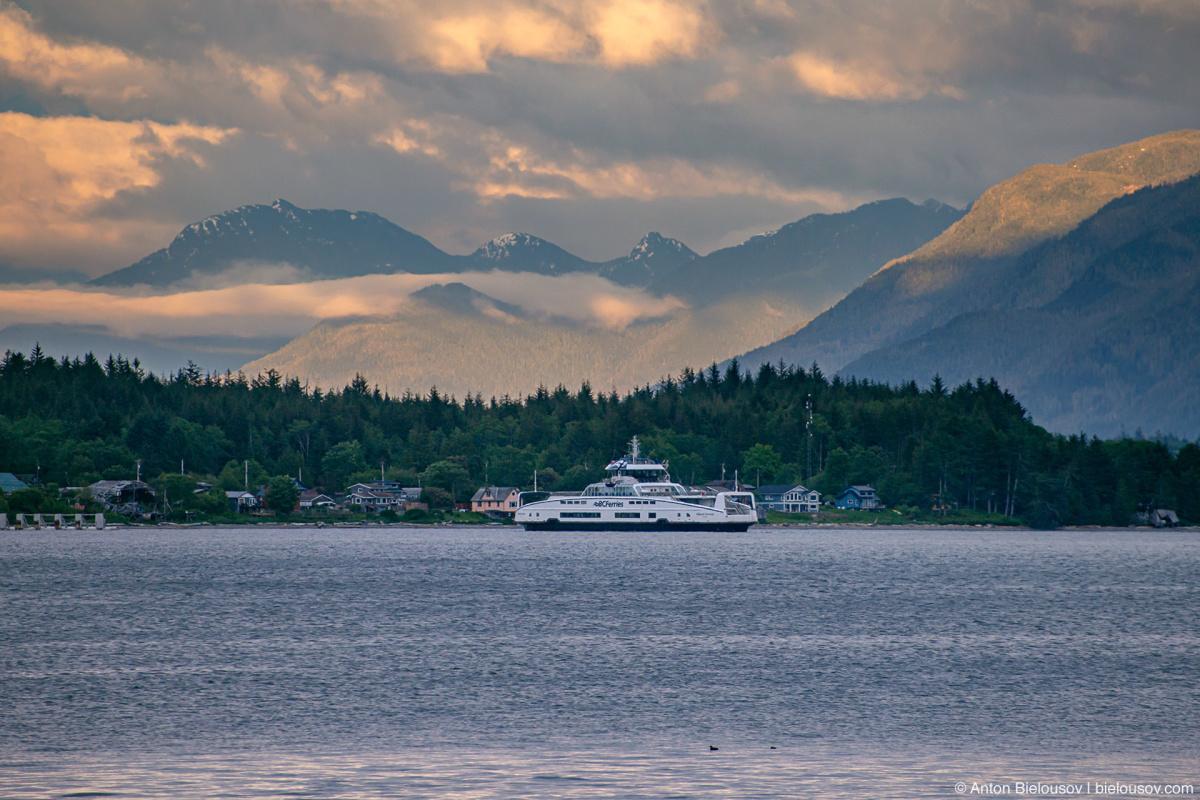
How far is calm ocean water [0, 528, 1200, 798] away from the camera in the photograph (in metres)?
34.2

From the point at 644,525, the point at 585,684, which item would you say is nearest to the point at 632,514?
the point at 644,525

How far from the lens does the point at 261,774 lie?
33.5m

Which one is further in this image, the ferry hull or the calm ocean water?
the ferry hull

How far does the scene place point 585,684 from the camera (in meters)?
49.6

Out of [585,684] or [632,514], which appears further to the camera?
[632,514]

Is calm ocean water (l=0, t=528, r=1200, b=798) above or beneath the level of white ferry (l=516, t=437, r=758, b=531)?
beneath

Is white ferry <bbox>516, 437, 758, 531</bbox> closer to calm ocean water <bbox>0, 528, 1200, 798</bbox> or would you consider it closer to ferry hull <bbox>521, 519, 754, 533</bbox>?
ferry hull <bbox>521, 519, 754, 533</bbox>

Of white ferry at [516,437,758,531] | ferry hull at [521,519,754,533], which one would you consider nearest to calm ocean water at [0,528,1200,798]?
ferry hull at [521,519,754,533]

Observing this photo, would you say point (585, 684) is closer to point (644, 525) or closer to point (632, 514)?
point (644, 525)

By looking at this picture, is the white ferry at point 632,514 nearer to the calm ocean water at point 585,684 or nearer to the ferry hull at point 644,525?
the ferry hull at point 644,525

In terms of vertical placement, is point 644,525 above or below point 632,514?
below

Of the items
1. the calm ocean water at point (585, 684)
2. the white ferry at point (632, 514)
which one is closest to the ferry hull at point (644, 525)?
the white ferry at point (632, 514)

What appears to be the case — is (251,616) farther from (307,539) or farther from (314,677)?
(307,539)

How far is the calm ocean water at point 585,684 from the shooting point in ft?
112
